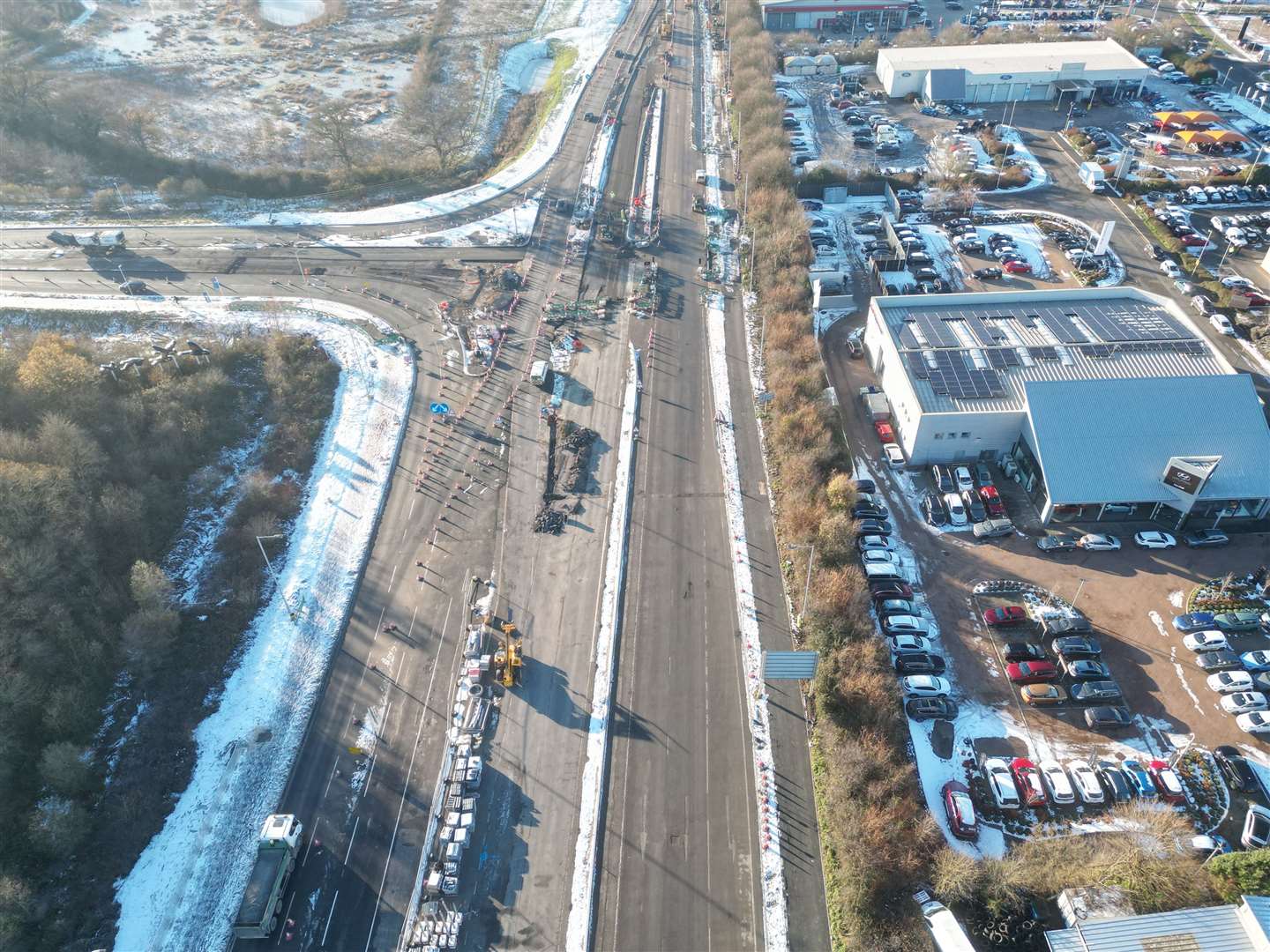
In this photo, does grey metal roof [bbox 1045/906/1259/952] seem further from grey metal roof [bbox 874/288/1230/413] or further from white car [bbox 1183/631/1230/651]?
grey metal roof [bbox 874/288/1230/413]

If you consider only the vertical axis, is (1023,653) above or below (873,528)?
below

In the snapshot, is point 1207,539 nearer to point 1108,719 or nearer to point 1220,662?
point 1220,662

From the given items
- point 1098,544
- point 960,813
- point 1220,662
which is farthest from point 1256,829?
point 1098,544

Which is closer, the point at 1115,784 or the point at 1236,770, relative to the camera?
the point at 1115,784

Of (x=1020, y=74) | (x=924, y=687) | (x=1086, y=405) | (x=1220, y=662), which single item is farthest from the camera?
(x=1020, y=74)

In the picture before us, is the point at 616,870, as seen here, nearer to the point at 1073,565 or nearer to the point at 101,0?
the point at 1073,565

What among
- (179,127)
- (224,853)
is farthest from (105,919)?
(179,127)
